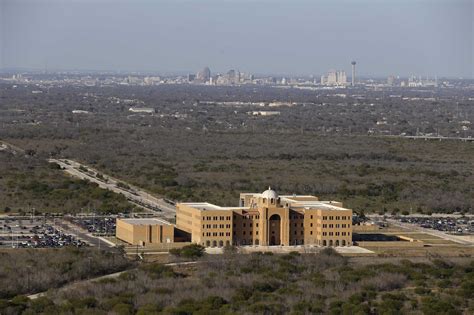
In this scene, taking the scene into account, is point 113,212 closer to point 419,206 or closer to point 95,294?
point 419,206

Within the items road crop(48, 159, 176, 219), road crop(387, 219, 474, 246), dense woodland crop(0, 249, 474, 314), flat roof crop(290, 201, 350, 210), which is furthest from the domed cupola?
road crop(48, 159, 176, 219)

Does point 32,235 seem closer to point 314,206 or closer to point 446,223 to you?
point 314,206

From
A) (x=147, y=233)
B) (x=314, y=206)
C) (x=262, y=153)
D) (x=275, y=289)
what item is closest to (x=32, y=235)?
(x=147, y=233)

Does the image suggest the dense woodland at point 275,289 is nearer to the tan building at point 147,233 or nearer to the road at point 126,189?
the tan building at point 147,233

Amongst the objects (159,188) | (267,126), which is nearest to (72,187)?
(159,188)

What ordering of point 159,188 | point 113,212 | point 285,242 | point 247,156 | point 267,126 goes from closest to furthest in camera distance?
point 285,242
point 113,212
point 159,188
point 247,156
point 267,126

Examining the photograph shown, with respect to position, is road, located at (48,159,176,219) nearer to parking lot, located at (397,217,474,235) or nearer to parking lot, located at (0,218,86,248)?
parking lot, located at (0,218,86,248)
